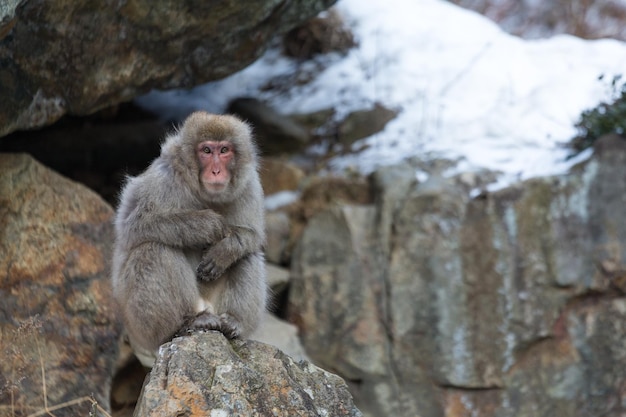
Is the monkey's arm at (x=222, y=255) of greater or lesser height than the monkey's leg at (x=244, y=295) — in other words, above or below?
above

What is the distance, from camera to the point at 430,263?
6.86 meters

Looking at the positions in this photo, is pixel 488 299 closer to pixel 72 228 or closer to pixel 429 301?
pixel 429 301

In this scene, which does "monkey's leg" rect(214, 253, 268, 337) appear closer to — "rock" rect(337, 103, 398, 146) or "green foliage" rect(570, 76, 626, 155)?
"rock" rect(337, 103, 398, 146)

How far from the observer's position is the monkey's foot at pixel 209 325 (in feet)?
14.6

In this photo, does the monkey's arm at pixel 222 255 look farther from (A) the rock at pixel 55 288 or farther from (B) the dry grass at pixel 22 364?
(A) the rock at pixel 55 288

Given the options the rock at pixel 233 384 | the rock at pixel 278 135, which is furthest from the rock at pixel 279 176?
the rock at pixel 233 384

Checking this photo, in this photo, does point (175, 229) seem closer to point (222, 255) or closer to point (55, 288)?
point (222, 255)

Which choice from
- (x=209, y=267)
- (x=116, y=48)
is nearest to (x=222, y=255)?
(x=209, y=267)

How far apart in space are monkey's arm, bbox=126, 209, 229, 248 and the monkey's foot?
390 mm

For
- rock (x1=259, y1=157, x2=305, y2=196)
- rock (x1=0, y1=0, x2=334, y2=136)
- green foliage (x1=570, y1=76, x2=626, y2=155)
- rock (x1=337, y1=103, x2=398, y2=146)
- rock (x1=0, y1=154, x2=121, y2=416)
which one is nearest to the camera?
rock (x1=0, y1=0, x2=334, y2=136)

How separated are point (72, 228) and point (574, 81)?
471cm

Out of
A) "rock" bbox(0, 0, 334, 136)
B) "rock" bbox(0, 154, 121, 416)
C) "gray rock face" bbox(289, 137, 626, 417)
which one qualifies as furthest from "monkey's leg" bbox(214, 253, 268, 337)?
"gray rock face" bbox(289, 137, 626, 417)

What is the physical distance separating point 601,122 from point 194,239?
3.95 m

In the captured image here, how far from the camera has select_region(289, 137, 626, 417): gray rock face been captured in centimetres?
663
